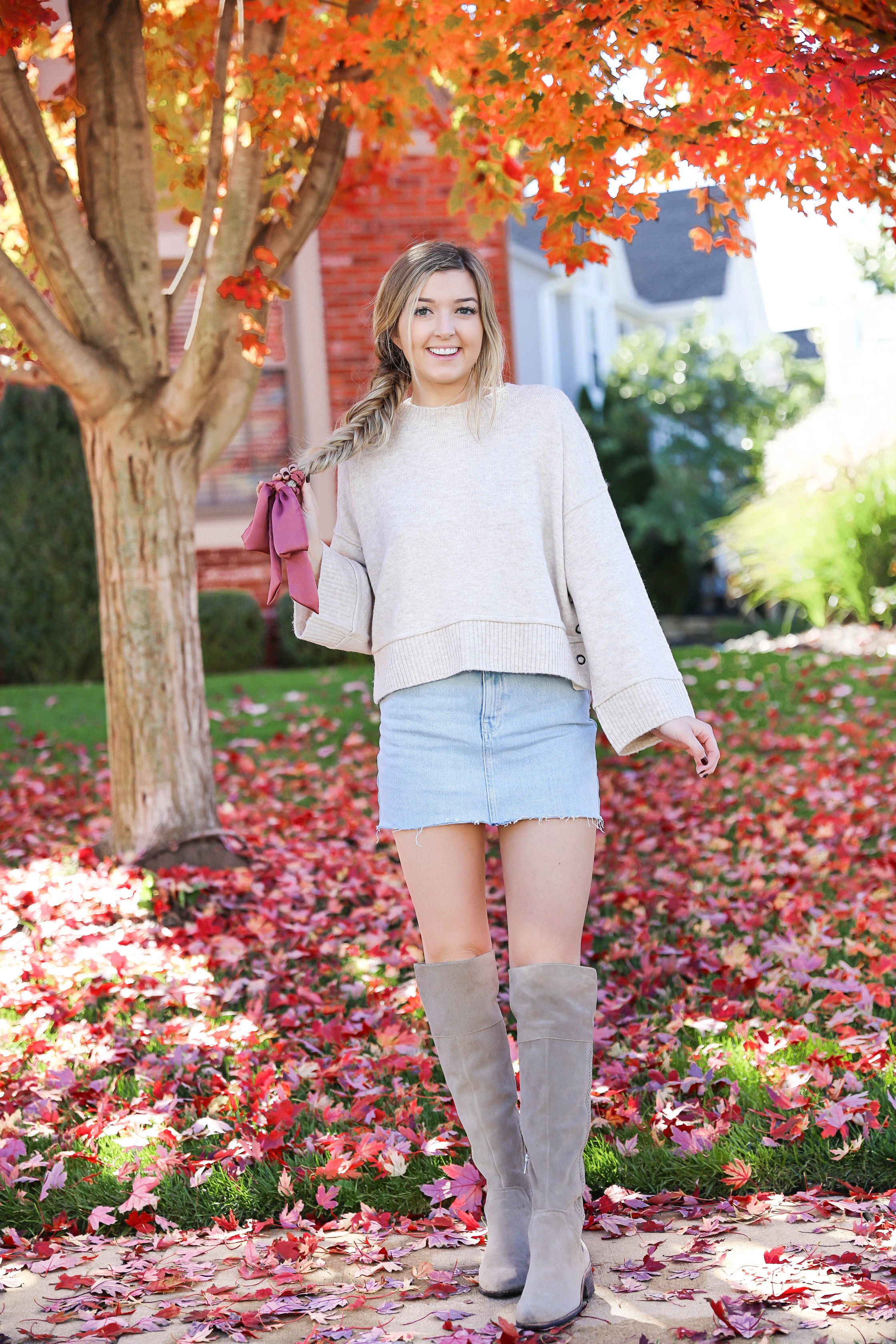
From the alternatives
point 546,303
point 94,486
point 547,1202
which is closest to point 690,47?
point 94,486

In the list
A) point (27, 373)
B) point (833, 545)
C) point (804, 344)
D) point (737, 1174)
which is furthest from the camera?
point (804, 344)

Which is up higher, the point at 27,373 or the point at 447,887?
the point at 27,373

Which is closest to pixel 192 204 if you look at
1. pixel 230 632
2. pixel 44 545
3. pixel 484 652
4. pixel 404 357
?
pixel 404 357

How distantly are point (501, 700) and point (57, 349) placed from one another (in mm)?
2843

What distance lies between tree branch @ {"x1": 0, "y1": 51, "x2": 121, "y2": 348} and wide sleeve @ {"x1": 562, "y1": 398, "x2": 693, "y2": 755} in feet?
9.45

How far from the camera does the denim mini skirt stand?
231 cm

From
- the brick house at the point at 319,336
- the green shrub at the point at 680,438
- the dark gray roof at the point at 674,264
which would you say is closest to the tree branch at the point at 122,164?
the brick house at the point at 319,336

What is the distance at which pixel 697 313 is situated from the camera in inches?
722

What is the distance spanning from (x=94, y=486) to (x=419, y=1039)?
98.7 inches

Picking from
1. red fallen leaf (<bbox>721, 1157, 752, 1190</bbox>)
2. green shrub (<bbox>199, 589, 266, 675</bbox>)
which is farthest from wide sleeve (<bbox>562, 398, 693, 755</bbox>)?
green shrub (<bbox>199, 589, 266, 675</bbox>)

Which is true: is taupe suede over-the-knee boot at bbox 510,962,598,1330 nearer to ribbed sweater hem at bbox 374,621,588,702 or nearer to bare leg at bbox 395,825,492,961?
bare leg at bbox 395,825,492,961

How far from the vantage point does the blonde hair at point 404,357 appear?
2.42 meters

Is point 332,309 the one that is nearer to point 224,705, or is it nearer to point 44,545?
point 44,545

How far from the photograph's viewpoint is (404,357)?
2543 millimetres
